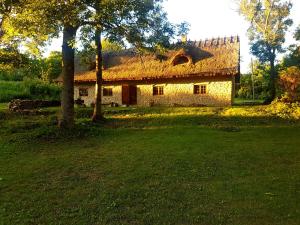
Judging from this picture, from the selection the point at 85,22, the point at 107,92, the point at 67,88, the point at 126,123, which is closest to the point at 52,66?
the point at 107,92

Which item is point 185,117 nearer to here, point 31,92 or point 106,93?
point 106,93

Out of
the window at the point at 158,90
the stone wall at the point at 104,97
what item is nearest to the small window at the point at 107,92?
the stone wall at the point at 104,97

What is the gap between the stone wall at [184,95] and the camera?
104 feet

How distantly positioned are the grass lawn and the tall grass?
2429 centimetres

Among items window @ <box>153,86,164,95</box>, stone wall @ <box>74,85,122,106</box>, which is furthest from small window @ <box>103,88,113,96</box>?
window @ <box>153,86,164,95</box>

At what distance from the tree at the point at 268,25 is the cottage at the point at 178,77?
832 cm

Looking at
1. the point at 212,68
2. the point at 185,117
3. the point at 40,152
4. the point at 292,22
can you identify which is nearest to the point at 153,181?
the point at 40,152

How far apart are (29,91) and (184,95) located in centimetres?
2136

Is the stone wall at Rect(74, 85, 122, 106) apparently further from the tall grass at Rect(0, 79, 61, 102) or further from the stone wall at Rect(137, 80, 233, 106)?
the tall grass at Rect(0, 79, 61, 102)

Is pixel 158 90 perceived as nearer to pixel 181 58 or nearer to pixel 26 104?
pixel 181 58

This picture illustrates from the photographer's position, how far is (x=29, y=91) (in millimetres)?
44469

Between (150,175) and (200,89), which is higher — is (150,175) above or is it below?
below

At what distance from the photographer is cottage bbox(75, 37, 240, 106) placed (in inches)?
1242

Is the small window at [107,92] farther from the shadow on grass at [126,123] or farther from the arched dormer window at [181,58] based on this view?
the shadow on grass at [126,123]
